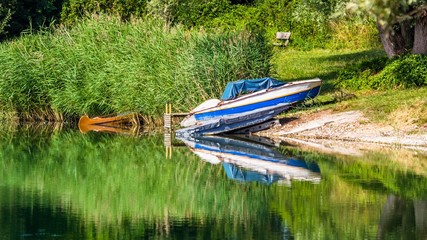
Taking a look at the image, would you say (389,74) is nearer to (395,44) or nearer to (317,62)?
(395,44)

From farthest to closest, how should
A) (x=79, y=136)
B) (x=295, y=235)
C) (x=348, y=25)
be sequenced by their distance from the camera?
(x=348, y=25), (x=79, y=136), (x=295, y=235)

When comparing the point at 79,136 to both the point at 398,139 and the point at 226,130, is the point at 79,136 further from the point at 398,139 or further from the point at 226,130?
the point at 398,139

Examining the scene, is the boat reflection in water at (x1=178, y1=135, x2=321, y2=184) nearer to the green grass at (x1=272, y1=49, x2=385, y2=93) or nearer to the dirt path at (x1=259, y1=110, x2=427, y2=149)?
the dirt path at (x1=259, y1=110, x2=427, y2=149)

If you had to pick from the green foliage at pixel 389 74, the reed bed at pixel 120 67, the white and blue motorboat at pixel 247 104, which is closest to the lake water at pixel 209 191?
the white and blue motorboat at pixel 247 104

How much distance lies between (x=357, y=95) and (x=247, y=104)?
13.4 feet

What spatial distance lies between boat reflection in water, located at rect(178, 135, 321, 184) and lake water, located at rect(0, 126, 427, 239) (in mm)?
30

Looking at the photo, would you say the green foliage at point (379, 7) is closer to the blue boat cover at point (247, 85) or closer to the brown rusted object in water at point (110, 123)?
the blue boat cover at point (247, 85)

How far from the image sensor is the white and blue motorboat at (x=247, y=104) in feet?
113

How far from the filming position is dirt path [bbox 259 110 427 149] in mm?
31391

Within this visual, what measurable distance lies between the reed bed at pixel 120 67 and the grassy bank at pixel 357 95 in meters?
2.47

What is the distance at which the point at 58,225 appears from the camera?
66.3 ft

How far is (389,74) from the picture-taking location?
36.6m

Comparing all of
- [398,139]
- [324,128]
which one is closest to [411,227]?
[398,139]

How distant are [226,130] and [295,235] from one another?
16271 mm
